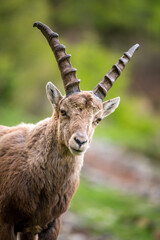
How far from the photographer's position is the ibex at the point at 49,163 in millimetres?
8172

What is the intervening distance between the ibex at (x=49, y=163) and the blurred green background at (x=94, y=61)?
283 inches

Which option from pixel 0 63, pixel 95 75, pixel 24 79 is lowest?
pixel 0 63

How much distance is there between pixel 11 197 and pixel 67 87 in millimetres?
2328

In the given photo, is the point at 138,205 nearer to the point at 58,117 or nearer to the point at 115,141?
the point at 58,117

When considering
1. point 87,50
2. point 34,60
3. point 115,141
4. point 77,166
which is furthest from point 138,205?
point 87,50

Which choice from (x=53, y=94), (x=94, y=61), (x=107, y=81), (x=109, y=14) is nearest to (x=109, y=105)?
(x=107, y=81)

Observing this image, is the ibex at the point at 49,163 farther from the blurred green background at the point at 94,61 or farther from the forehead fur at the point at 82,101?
the blurred green background at the point at 94,61

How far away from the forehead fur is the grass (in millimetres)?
7537

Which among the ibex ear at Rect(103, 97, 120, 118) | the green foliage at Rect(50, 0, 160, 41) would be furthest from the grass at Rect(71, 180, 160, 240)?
the green foliage at Rect(50, 0, 160, 41)

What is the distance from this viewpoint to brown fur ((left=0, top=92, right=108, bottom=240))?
818 centimetres

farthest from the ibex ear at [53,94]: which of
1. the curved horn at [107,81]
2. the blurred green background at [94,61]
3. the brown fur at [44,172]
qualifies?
the blurred green background at [94,61]

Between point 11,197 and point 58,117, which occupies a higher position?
point 58,117

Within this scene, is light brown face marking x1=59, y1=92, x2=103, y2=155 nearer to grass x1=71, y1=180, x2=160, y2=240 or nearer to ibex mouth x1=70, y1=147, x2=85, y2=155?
ibex mouth x1=70, y1=147, x2=85, y2=155

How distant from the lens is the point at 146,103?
6800cm
